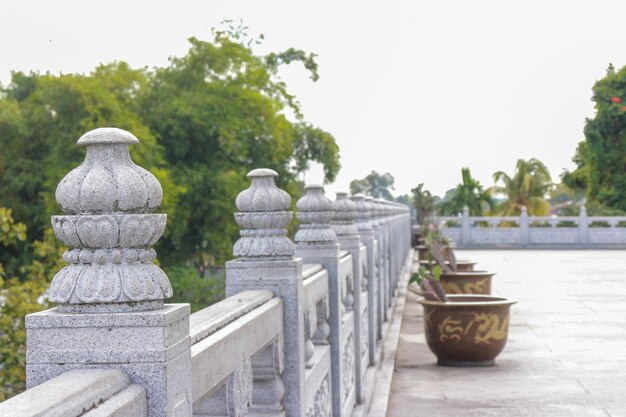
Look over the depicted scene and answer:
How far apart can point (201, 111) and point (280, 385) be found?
28129 mm

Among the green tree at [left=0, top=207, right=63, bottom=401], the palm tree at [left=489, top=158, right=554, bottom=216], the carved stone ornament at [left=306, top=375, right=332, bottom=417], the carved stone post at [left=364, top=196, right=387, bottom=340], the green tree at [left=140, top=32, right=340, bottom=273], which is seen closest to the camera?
the carved stone ornament at [left=306, top=375, right=332, bottom=417]

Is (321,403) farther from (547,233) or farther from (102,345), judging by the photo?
(547,233)

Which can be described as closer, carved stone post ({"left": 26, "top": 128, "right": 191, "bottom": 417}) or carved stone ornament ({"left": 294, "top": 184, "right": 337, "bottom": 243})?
carved stone post ({"left": 26, "top": 128, "right": 191, "bottom": 417})

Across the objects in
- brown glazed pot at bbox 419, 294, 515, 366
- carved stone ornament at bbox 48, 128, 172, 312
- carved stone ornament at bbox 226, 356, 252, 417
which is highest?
carved stone ornament at bbox 48, 128, 172, 312

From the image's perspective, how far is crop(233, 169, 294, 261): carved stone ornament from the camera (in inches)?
167

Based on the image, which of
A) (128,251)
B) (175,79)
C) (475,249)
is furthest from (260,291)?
(475,249)

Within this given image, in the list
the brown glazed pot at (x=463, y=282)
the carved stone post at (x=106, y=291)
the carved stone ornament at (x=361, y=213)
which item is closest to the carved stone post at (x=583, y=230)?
the brown glazed pot at (x=463, y=282)

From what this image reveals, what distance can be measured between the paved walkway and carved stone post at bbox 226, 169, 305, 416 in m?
3.59

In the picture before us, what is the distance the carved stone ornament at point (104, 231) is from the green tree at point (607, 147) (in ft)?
157

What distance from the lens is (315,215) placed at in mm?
6094

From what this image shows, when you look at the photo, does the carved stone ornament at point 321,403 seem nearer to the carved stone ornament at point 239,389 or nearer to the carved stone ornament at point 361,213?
the carved stone ornament at point 239,389

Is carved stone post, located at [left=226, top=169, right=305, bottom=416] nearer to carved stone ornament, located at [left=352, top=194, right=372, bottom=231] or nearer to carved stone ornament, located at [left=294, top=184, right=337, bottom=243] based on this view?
carved stone ornament, located at [left=294, top=184, right=337, bottom=243]

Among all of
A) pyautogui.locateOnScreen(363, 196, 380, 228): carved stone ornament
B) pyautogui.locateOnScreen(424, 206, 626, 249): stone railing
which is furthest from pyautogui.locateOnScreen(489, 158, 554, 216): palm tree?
pyautogui.locateOnScreen(363, 196, 380, 228): carved stone ornament

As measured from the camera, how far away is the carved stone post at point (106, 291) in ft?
7.36
